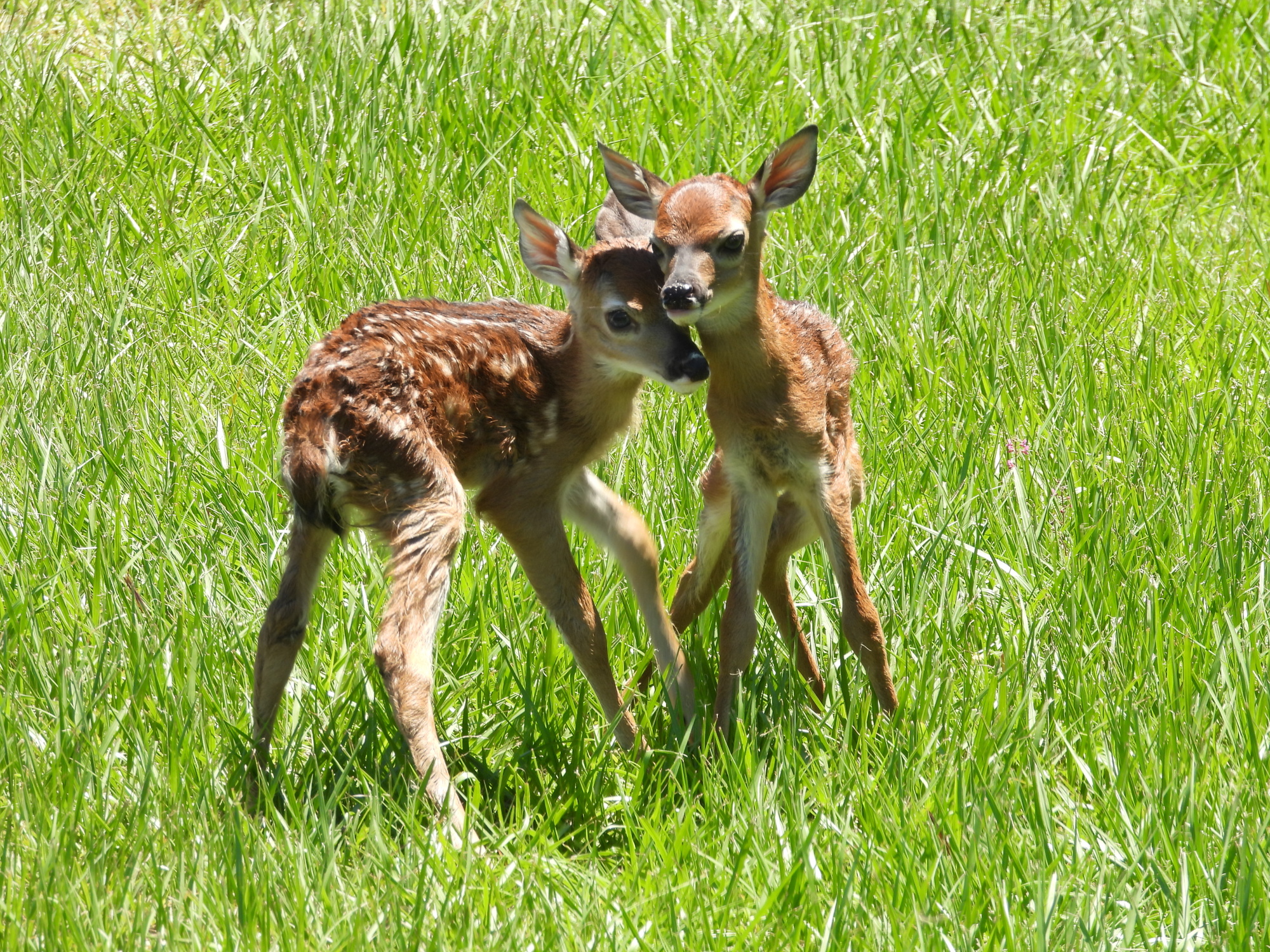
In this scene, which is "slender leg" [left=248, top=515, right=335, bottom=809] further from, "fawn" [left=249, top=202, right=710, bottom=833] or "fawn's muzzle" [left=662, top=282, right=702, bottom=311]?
"fawn's muzzle" [left=662, top=282, right=702, bottom=311]

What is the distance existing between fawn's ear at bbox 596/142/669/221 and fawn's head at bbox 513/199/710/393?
12 cm

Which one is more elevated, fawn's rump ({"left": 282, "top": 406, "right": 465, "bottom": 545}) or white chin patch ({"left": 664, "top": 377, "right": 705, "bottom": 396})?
white chin patch ({"left": 664, "top": 377, "right": 705, "bottom": 396})

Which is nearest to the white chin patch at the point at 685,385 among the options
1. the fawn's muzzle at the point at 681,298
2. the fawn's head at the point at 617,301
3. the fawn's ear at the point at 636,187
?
the fawn's head at the point at 617,301

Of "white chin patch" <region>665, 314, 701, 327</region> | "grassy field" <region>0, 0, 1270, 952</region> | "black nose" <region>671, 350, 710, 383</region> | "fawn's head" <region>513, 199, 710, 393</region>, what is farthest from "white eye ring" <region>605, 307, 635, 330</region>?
"grassy field" <region>0, 0, 1270, 952</region>

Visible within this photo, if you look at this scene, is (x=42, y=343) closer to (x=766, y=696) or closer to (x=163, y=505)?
(x=163, y=505)

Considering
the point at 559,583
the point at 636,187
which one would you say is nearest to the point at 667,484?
the point at 559,583

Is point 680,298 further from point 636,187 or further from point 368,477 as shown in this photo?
point 368,477

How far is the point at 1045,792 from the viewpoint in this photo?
3529mm

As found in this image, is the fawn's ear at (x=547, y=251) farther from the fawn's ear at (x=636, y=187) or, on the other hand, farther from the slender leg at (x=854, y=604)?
the slender leg at (x=854, y=604)

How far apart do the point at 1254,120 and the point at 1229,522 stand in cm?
347

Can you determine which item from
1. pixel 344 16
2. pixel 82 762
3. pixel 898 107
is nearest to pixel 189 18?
pixel 344 16

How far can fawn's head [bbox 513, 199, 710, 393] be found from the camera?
4031 mm

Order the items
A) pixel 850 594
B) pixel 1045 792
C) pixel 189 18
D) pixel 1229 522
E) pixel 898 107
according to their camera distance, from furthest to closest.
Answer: pixel 189 18, pixel 898 107, pixel 1229 522, pixel 850 594, pixel 1045 792

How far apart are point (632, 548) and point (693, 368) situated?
735 millimetres
